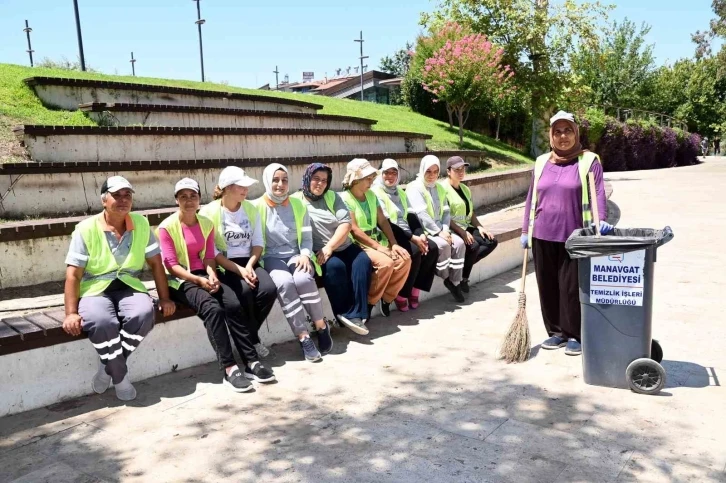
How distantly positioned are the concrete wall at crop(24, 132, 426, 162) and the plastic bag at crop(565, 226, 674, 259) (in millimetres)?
5739

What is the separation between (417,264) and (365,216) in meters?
0.72

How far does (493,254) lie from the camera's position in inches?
282

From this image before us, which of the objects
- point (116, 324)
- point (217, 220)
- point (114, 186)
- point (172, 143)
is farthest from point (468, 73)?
point (116, 324)

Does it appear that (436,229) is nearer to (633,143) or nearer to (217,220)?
(217,220)

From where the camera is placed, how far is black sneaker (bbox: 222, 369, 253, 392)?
12.5 ft

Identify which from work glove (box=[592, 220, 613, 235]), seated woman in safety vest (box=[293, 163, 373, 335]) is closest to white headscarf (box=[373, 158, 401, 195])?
seated woman in safety vest (box=[293, 163, 373, 335])

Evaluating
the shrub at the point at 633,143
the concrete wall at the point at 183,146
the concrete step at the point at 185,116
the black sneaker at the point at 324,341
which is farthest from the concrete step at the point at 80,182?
the shrub at the point at 633,143

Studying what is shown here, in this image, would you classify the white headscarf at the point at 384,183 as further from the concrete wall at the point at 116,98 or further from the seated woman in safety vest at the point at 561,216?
the concrete wall at the point at 116,98

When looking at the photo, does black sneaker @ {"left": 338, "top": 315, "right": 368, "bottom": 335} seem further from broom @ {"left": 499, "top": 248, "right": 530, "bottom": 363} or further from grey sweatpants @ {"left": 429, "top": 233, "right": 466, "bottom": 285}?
grey sweatpants @ {"left": 429, "top": 233, "right": 466, "bottom": 285}

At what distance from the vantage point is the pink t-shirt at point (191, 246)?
417cm

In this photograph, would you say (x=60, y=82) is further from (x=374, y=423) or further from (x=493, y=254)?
(x=374, y=423)

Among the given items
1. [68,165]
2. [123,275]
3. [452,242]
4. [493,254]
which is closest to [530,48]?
[493,254]

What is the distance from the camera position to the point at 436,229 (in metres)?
6.08

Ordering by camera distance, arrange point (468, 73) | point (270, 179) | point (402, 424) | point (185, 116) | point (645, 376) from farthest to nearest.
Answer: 1. point (468, 73)
2. point (185, 116)
3. point (270, 179)
4. point (645, 376)
5. point (402, 424)
